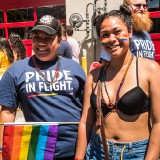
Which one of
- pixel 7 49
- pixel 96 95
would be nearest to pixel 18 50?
pixel 7 49

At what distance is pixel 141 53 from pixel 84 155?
1310 millimetres

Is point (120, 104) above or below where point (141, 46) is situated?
below

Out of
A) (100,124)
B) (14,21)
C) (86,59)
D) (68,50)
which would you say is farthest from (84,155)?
(14,21)

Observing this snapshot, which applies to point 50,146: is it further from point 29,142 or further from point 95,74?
point 95,74

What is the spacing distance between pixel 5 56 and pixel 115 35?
3976 mm

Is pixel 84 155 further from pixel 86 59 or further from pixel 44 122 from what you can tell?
pixel 86 59

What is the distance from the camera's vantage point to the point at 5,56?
235 inches

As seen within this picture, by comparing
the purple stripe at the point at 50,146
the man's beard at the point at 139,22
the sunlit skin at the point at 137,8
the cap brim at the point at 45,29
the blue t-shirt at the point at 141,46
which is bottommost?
the purple stripe at the point at 50,146

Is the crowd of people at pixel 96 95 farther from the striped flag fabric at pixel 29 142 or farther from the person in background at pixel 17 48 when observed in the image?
the person in background at pixel 17 48

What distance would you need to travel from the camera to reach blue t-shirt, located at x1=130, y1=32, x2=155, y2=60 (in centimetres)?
328

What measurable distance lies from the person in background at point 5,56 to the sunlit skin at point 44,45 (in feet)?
11.1

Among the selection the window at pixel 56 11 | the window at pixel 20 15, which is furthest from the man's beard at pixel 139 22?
the window at pixel 20 15

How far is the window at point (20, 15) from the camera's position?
9656 millimetres

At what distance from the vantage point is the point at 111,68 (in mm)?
2422
